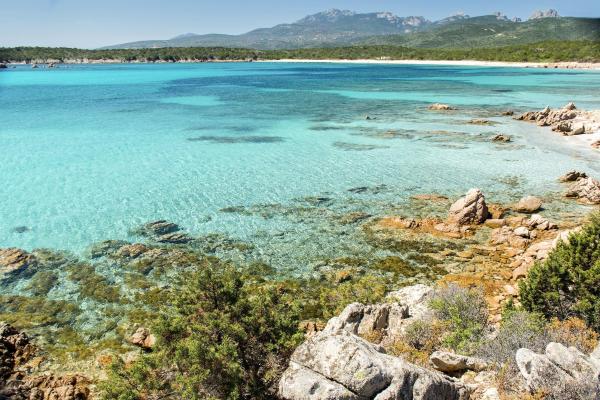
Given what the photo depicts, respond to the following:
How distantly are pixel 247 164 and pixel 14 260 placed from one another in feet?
54.2

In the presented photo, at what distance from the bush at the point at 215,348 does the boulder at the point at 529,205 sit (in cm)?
1562

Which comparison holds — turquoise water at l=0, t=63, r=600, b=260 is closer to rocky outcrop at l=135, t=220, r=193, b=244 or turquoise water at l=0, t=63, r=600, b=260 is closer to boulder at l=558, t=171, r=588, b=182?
rocky outcrop at l=135, t=220, r=193, b=244

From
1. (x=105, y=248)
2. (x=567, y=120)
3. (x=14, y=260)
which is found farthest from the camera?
(x=567, y=120)

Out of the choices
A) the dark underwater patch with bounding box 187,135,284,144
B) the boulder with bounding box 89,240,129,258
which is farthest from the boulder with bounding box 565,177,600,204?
the dark underwater patch with bounding box 187,135,284,144

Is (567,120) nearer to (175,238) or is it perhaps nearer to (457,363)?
(175,238)

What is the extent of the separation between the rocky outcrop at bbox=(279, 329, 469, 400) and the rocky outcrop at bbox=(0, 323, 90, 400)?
20.9ft

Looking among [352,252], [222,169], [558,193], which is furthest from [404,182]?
[222,169]

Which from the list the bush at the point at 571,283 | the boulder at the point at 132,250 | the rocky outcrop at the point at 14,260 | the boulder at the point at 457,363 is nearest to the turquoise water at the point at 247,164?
the rocky outcrop at the point at 14,260

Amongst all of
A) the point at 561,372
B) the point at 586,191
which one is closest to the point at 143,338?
the point at 561,372

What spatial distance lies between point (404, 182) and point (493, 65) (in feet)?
450

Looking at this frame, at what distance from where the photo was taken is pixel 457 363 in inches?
313

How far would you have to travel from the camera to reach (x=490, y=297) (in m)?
13.7

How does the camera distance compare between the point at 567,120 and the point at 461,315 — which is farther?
the point at 567,120

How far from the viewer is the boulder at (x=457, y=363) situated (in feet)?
26.1
